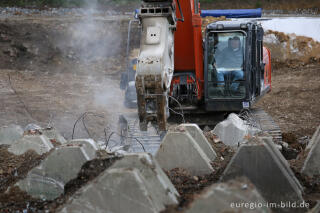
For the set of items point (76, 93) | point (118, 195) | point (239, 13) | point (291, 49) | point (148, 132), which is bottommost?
point (76, 93)

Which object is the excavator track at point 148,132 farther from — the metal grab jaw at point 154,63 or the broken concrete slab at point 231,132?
the metal grab jaw at point 154,63

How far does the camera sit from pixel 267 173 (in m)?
3.93

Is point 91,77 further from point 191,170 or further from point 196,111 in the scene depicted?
point 191,170

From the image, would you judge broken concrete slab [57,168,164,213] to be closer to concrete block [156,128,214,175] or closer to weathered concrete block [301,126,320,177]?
concrete block [156,128,214,175]

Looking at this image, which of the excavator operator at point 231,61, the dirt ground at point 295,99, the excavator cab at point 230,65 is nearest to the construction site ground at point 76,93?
the dirt ground at point 295,99

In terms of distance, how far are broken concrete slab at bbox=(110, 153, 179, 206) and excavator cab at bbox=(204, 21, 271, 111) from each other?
5.01 m

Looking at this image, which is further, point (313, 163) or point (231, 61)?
point (231, 61)

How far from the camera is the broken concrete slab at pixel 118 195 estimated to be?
10.6 feet

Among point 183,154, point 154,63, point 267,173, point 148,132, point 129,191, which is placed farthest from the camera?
point 148,132

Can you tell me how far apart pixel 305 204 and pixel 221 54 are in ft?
16.3

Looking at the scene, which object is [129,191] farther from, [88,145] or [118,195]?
[88,145]

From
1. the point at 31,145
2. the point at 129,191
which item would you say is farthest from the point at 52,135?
the point at 129,191

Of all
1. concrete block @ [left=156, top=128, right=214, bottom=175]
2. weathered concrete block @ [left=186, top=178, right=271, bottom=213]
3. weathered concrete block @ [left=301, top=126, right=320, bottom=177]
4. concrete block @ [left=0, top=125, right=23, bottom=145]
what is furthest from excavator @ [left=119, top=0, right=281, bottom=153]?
weathered concrete block @ [left=186, top=178, right=271, bottom=213]

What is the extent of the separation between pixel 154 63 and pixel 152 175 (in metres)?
2.37
